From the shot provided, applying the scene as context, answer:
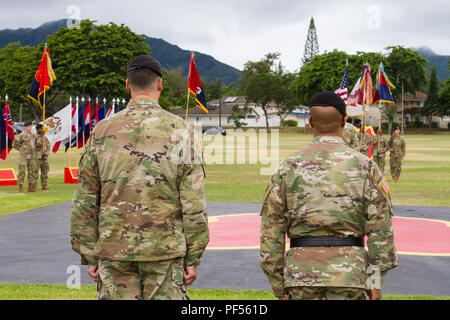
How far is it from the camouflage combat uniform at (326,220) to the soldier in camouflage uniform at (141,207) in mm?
536

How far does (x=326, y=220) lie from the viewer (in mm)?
3451

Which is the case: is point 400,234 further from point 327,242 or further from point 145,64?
point 145,64

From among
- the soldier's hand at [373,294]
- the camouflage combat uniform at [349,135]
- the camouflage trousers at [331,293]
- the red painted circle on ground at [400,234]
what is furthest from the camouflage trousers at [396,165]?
the camouflage trousers at [331,293]

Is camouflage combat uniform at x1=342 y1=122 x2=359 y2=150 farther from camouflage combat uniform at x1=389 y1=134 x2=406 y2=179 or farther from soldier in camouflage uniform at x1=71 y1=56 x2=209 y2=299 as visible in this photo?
camouflage combat uniform at x1=389 y1=134 x2=406 y2=179

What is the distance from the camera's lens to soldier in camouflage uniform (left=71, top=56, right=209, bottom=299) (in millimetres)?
3586

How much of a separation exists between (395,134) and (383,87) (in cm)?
384

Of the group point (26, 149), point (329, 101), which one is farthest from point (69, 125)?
point (329, 101)

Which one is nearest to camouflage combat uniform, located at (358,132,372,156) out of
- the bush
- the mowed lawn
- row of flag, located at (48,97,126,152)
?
the mowed lawn

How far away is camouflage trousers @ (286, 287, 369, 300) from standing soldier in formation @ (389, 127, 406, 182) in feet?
59.6

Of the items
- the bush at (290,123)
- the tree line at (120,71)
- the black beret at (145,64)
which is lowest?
the bush at (290,123)

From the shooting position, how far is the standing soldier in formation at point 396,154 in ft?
68.2

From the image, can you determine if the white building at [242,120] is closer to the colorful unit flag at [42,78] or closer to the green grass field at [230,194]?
the green grass field at [230,194]

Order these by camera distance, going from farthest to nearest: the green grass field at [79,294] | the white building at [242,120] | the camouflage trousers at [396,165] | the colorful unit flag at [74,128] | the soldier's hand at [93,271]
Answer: the white building at [242,120], the colorful unit flag at [74,128], the camouflage trousers at [396,165], the green grass field at [79,294], the soldier's hand at [93,271]
